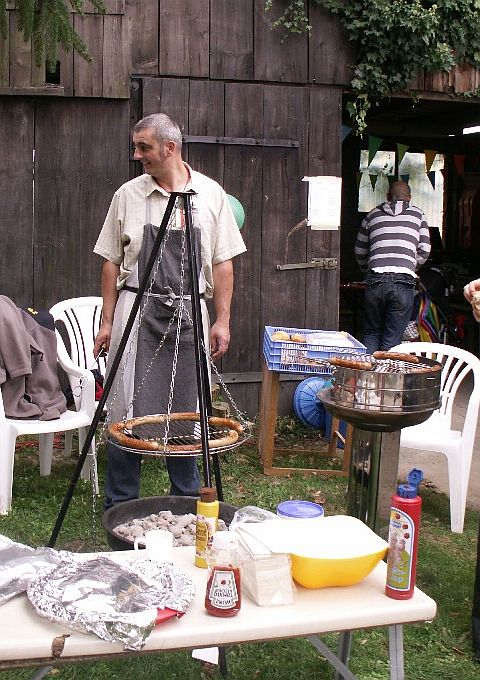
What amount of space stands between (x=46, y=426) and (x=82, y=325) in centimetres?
106

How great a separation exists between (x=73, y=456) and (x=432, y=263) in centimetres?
704

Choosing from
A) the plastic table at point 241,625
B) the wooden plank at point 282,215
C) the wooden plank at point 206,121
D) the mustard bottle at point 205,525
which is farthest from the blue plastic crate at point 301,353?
the plastic table at point 241,625

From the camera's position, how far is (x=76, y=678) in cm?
299

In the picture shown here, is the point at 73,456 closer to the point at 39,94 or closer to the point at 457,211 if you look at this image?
the point at 39,94

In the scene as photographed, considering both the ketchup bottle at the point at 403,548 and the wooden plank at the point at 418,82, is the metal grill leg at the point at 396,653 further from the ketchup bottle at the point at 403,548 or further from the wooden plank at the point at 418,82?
the wooden plank at the point at 418,82

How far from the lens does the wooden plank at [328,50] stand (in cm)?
632

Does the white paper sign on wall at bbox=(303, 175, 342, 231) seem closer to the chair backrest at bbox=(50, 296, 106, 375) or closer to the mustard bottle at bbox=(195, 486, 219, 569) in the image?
the chair backrest at bbox=(50, 296, 106, 375)

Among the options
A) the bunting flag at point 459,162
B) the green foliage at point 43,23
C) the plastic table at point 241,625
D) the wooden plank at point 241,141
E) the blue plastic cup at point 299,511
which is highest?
the bunting flag at point 459,162

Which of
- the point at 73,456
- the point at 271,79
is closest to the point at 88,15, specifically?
the point at 271,79

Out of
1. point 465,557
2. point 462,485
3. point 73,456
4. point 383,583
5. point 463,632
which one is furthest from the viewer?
point 73,456

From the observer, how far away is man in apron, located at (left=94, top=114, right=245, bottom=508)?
3588 mm

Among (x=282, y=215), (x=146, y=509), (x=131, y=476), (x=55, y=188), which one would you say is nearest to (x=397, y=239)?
(x=282, y=215)

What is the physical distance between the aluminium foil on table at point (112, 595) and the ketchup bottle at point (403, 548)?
1.70 ft

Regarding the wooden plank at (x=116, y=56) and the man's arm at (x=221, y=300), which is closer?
the man's arm at (x=221, y=300)
